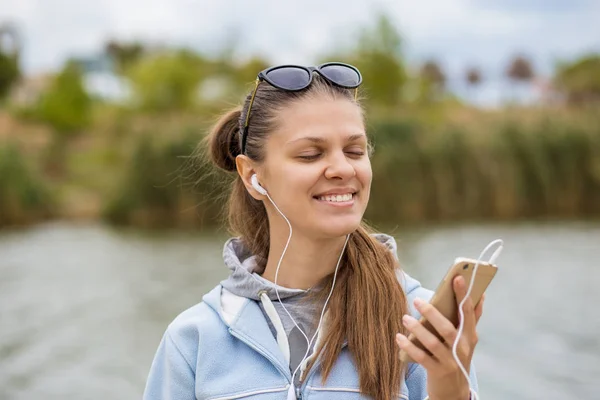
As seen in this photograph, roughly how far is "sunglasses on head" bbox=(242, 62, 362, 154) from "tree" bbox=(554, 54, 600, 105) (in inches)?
1871

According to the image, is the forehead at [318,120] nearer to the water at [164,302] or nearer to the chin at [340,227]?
the chin at [340,227]

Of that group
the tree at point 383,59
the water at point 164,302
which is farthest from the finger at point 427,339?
the tree at point 383,59

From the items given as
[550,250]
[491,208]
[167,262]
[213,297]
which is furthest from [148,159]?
[213,297]

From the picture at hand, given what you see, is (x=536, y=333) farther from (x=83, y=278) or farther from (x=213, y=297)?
(x=213, y=297)

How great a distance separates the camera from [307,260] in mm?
2316

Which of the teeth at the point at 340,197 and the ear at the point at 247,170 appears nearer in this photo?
the teeth at the point at 340,197

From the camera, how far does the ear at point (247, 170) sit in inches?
94.1

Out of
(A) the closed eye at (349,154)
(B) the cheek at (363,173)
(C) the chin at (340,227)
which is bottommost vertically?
(C) the chin at (340,227)

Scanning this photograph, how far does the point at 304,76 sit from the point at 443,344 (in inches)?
34.8

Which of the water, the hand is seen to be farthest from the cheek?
the water

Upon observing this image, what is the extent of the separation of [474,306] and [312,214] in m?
0.57

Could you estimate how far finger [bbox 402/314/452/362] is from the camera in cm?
173

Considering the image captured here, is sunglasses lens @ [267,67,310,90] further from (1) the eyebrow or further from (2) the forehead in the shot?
(1) the eyebrow

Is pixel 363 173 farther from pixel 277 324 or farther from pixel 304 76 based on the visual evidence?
pixel 277 324
